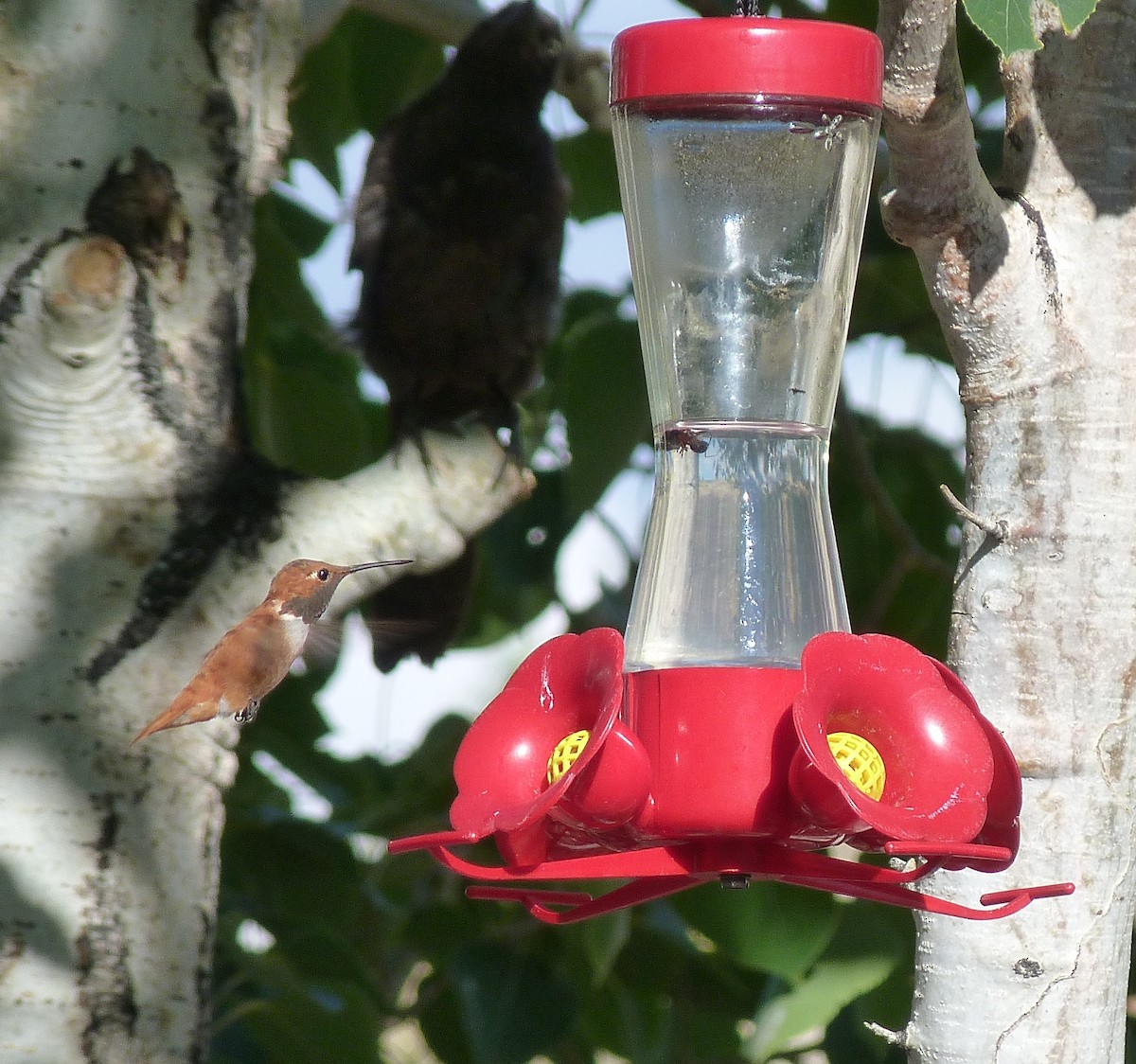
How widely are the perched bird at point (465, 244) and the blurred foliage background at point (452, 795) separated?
135 millimetres

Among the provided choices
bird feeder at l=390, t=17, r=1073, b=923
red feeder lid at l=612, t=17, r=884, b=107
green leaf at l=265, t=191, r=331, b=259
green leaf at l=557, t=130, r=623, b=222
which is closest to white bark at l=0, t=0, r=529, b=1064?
bird feeder at l=390, t=17, r=1073, b=923

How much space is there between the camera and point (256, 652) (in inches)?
86.8

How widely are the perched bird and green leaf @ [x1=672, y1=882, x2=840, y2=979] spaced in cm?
165

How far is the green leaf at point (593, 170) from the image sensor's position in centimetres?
399

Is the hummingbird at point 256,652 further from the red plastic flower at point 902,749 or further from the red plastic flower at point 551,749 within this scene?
the red plastic flower at point 902,749

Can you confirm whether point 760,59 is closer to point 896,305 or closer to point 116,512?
Result: point 116,512

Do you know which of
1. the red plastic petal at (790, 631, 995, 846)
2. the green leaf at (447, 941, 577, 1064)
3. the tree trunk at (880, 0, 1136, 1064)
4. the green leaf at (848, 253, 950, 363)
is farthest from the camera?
the green leaf at (848, 253, 950, 363)

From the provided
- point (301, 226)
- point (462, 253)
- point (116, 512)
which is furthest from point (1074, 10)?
point (301, 226)

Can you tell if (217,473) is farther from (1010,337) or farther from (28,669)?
(1010,337)

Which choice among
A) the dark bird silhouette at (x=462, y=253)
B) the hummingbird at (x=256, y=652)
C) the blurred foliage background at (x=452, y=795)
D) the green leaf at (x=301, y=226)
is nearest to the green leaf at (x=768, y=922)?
the blurred foliage background at (x=452, y=795)

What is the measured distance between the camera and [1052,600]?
6.18 ft

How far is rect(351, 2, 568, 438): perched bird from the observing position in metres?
4.36

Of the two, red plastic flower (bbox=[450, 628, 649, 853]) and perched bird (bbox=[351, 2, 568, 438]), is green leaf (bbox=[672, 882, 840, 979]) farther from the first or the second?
perched bird (bbox=[351, 2, 568, 438])

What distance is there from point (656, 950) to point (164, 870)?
5.57 ft
